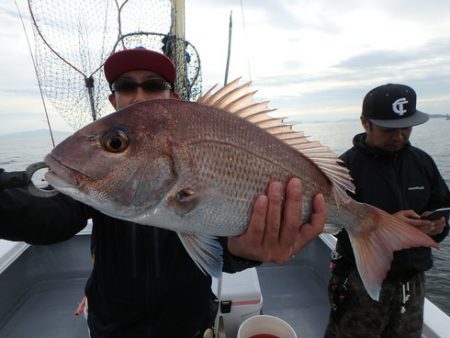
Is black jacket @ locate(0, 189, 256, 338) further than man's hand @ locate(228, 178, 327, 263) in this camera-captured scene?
Yes

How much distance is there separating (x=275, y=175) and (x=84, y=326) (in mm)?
3425

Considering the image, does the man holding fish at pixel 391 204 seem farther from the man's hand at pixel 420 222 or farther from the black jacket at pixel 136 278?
the black jacket at pixel 136 278

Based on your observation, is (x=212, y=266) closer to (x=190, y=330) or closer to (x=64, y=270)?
(x=190, y=330)

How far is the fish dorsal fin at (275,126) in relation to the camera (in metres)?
1.42

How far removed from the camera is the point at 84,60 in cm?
434

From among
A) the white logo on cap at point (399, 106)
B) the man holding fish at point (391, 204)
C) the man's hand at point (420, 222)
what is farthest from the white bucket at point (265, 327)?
the white logo on cap at point (399, 106)

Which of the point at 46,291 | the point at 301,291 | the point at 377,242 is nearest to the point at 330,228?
the point at 377,242

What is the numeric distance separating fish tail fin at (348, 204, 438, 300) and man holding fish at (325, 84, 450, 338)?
103cm

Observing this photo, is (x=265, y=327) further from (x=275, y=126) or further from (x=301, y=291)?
(x=275, y=126)

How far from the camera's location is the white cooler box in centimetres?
297

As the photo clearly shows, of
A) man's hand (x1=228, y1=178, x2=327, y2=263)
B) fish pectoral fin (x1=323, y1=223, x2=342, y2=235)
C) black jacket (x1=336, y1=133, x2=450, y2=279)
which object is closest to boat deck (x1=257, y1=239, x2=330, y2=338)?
black jacket (x1=336, y1=133, x2=450, y2=279)

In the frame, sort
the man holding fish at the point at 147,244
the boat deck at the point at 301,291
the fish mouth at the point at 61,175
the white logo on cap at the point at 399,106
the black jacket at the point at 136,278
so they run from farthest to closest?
1. the boat deck at the point at 301,291
2. the white logo on cap at the point at 399,106
3. the black jacket at the point at 136,278
4. the man holding fish at the point at 147,244
5. the fish mouth at the point at 61,175

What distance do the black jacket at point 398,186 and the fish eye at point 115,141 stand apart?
8.01 ft

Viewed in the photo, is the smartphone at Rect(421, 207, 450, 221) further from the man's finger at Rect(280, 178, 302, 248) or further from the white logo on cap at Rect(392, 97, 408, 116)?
the man's finger at Rect(280, 178, 302, 248)
